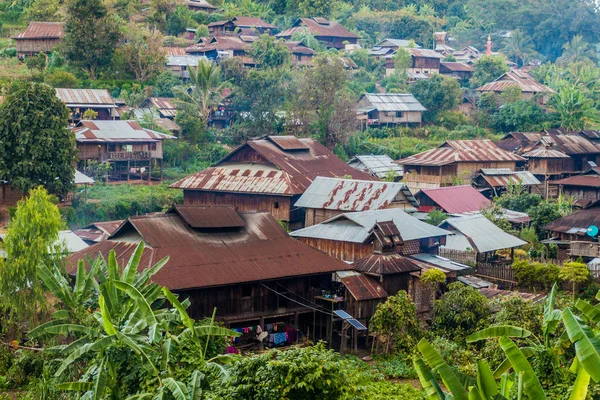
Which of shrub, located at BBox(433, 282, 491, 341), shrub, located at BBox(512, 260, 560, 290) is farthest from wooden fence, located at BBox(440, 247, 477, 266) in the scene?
shrub, located at BBox(433, 282, 491, 341)

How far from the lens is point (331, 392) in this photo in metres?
17.8

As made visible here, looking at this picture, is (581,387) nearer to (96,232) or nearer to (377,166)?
(96,232)

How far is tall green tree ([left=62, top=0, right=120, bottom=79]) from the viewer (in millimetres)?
59188

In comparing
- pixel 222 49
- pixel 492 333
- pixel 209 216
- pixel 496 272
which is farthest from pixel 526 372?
pixel 222 49

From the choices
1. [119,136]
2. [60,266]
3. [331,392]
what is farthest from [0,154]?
[331,392]

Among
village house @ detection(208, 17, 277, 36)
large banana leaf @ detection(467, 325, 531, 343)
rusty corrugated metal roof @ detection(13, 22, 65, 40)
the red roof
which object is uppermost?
village house @ detection(208, 17, 277, 36)

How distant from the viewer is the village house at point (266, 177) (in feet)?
146

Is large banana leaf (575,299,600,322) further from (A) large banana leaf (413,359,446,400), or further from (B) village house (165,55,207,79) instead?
(B) village house (165,55,207,79)

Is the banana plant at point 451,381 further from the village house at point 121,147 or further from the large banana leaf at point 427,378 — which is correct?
the village house at point 121,147

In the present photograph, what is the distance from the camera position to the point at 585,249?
133 feet

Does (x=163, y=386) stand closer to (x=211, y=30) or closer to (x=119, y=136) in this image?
(x=119, y=136)

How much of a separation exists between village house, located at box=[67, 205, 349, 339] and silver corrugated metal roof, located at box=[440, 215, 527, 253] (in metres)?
9.92

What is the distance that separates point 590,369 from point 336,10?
90.2m

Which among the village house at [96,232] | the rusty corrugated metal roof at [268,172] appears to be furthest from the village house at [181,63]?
the village house at [96,232]
